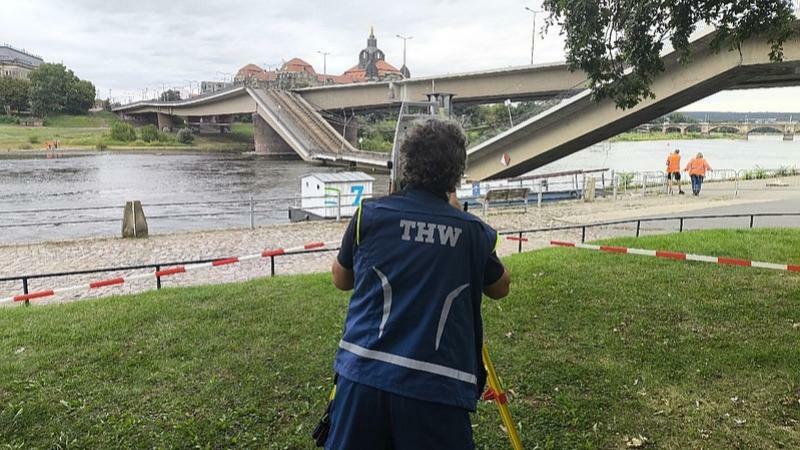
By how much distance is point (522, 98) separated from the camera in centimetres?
4600

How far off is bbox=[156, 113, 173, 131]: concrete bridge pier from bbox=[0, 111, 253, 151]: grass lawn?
295 inches

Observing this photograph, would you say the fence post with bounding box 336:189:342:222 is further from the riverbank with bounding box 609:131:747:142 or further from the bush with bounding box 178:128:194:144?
the riverbank with bounding box 609:131:747:142

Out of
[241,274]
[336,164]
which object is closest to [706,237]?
[241,274]

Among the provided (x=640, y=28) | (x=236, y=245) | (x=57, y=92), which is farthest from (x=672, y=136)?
(x=640, y=28)

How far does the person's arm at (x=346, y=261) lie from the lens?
2490 mm

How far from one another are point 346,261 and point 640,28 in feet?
20.1

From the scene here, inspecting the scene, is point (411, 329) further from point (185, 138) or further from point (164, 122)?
point (164, 122)

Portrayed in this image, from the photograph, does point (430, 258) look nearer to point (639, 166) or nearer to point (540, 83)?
point (540, 83)

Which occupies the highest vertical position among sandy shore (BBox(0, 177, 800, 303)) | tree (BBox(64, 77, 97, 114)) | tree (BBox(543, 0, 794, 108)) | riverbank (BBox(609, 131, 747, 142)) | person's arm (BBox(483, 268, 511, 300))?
tree (BBox(64, 77, 97, 114))

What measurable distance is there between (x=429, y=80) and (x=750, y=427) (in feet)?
149

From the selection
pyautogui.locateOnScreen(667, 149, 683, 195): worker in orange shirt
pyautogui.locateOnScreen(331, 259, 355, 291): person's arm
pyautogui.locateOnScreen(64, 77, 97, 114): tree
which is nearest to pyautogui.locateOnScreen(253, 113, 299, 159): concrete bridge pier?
pyautogui.locateOnScreen(64, 77, 97, 114): tree

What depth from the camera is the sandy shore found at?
37.7 ft

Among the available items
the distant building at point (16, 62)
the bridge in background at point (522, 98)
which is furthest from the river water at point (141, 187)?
the distant building at point (16, 62)

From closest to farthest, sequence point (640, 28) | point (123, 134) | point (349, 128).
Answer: point (640, 28)
point (349, 128)
point (123, 134)
